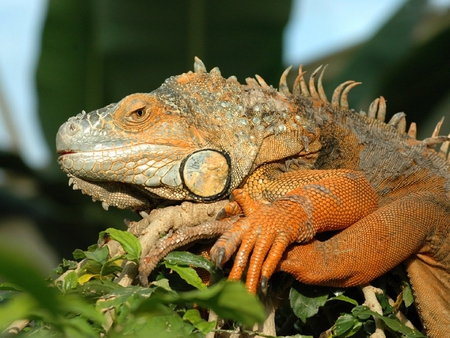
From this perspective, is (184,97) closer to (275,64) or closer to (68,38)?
(275,64)

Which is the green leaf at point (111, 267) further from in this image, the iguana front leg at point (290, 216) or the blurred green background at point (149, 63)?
Answer: the blurred green background at point (149, 63)

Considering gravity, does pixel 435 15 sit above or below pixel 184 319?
above

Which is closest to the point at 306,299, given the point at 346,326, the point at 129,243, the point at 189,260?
the point at 346,326

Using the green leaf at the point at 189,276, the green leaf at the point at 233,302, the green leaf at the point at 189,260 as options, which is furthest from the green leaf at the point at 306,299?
the green leaf at the point at 233,302

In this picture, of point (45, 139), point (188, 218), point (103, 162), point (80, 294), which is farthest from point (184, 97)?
point (45, 139)

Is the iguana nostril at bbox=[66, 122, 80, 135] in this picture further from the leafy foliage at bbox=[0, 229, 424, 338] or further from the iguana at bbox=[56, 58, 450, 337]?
the leafy foliage at bbox=[0, 229, 424, 338]
